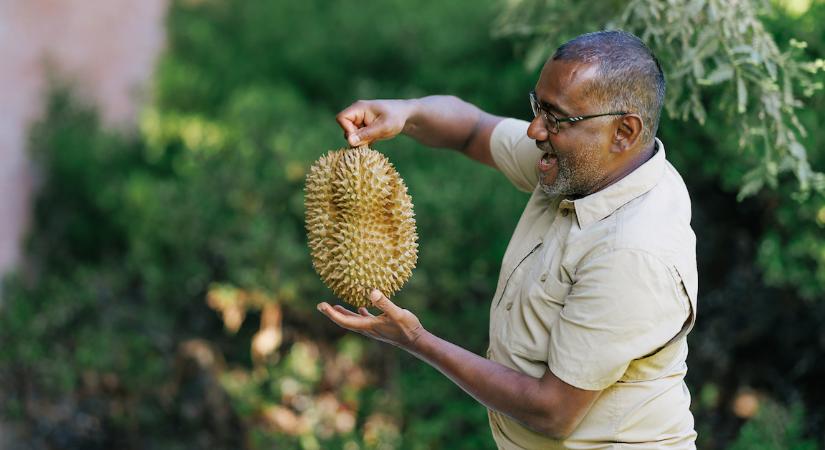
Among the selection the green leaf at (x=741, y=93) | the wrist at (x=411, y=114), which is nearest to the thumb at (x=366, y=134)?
the wrist at (x=411, y=114)

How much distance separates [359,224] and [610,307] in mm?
654

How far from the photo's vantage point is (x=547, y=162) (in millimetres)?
2207

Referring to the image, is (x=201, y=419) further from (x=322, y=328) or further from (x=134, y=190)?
(x=134, y=190)

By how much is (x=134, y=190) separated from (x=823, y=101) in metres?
3.59

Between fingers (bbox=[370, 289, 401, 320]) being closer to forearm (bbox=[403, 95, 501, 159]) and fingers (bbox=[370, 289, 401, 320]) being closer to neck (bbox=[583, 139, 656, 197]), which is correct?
neck (bbox=[583, 139, 656, 197])

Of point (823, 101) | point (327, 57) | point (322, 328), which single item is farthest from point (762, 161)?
point (327, 57)

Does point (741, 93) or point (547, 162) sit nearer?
point (547, 162)

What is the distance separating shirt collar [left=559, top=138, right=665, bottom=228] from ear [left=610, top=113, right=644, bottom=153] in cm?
7

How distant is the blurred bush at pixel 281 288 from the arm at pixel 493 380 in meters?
2.01

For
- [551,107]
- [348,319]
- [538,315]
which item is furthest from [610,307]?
[348,319]

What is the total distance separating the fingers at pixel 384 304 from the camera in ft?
6.94

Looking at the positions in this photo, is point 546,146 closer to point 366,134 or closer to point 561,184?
point 561,184

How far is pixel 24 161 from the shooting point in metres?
5.83

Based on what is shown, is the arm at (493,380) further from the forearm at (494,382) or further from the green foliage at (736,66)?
the green foliage at (736,66)
